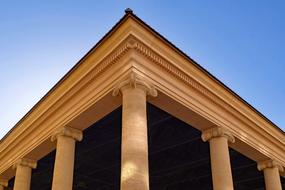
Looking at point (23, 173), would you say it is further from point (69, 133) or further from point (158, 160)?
point (158, 160)

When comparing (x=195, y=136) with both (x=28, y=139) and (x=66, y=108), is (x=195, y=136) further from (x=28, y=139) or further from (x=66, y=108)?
(x=28, y=139)

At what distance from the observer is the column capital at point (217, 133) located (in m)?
21.7

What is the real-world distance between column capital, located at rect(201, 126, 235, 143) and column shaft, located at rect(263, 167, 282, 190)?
5.30m

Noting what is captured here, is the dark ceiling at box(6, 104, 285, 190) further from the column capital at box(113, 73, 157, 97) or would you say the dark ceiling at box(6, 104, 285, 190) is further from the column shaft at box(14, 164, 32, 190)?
the column capital at box(113, 73, 157, 97)

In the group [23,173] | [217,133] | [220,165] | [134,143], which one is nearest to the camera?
[134,143]

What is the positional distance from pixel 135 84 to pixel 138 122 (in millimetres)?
1929

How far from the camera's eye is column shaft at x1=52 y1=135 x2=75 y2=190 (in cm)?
2008

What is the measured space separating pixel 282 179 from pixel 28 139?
21286 mm

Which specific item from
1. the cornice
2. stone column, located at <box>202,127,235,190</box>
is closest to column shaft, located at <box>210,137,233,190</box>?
stone column, located at <box>202,127,235,190</box>

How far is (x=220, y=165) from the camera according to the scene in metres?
20.8

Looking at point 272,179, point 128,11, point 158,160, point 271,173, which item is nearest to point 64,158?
point 128,11

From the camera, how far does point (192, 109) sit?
20.5m

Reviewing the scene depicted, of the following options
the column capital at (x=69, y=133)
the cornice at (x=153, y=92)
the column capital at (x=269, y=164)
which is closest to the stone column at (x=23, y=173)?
the cornice at (x=153, y=92)

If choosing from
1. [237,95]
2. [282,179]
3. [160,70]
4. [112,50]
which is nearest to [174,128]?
[237,95]
